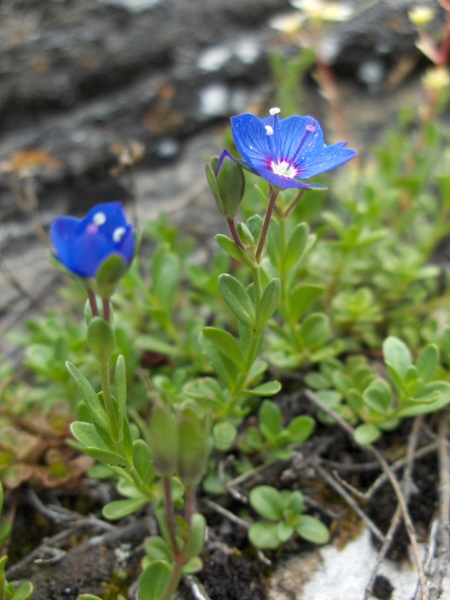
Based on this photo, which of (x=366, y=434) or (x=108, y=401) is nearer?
(x=108, y=401)

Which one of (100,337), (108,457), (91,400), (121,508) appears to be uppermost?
(100,337)

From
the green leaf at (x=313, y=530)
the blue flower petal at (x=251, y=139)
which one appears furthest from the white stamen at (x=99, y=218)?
the green leaf at (x=313, y=530)

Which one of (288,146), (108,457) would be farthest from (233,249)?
(108,457)

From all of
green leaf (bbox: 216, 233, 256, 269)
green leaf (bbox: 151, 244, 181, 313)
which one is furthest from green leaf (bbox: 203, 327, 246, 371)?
green leaf (bbox: 151, 244, 181, 313)

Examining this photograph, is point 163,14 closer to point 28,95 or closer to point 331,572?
point 28,95

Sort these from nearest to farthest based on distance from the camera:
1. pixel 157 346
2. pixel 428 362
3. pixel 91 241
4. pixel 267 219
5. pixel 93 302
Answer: pixel 91 241 < pixel 93 302 < pixel 267 219 < pixel 428 362 < pixel 157 346

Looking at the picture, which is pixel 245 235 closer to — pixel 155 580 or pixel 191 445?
pixel 191 445

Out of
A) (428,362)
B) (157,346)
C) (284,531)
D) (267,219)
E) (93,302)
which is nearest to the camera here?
(93,302)

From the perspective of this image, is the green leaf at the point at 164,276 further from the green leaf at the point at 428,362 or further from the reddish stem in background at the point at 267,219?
the green leaf at the point at 428,362

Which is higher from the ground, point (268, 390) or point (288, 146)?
point (288, 146)
